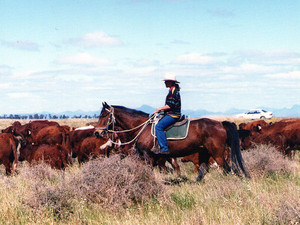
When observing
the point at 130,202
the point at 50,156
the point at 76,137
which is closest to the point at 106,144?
the point at 50,156

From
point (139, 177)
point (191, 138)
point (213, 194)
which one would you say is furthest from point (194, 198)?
point (191, 138)

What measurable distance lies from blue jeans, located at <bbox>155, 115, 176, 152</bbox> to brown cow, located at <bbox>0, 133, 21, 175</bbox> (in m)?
4.87

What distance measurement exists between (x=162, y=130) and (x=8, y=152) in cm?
513

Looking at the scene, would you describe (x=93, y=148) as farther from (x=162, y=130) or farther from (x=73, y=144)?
(x=162, y=130)

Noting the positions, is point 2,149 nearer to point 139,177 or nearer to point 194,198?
point 139,177

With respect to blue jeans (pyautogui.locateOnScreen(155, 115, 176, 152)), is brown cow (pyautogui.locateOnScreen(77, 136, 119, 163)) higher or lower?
lower

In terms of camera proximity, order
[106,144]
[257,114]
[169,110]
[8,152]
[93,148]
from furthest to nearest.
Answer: [257,114] < [93,148] < [106,144] < [8,152] < [169,110]

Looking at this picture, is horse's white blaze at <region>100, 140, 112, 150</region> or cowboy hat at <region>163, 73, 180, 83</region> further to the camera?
horse's white blaze at <region>100, 140, 112, 150</region>

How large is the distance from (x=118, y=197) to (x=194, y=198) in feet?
5.29

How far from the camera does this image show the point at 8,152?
38.9 ft

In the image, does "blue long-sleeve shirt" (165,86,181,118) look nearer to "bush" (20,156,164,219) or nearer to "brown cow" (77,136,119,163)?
"bush" (20,156,164,219)

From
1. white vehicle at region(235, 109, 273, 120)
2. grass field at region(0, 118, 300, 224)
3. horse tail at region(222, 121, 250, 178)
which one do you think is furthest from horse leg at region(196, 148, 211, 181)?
white vehicle at region(235, 109, 273, 120)

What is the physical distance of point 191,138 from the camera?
10.1 m

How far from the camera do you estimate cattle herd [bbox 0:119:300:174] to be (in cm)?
1188
